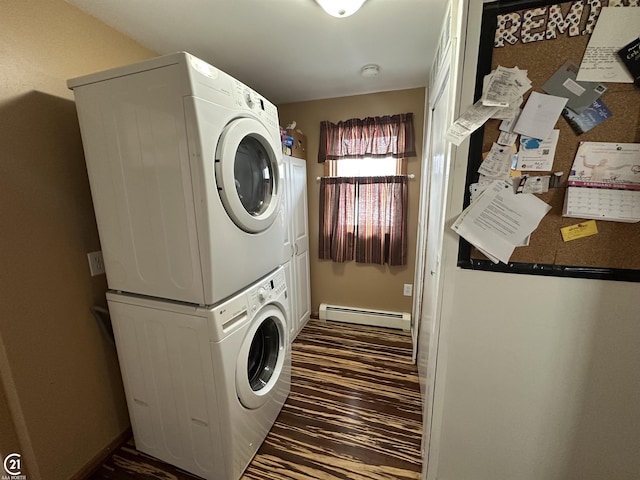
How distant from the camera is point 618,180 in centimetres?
78

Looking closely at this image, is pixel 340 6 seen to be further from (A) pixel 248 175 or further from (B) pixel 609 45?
(B) pixel 609 45

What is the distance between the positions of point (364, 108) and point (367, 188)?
737mm

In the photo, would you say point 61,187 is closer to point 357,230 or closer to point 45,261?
point 45,261

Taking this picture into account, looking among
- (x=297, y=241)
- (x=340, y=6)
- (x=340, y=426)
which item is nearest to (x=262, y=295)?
(x=340, y=426)

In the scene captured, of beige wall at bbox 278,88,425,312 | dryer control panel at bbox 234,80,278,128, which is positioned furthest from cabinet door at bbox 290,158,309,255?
dryer control panel at bbox 234,80,278,128

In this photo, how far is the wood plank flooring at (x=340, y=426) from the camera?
1.30 m

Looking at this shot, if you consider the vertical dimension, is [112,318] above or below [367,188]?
below

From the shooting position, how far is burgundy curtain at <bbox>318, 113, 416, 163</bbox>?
2.27 m

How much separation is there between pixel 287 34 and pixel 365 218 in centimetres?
154

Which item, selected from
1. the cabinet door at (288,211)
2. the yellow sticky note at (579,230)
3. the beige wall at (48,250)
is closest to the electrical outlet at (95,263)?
the beige wall at (48,250)

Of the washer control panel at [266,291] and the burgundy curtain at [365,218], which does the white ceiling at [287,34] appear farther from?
the washer control panel at [266,291]

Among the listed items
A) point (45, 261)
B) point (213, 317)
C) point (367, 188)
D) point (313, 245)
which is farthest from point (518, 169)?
point (313, 245)

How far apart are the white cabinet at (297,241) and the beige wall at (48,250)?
123cm

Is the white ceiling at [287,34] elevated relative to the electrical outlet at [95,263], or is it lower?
elevated
